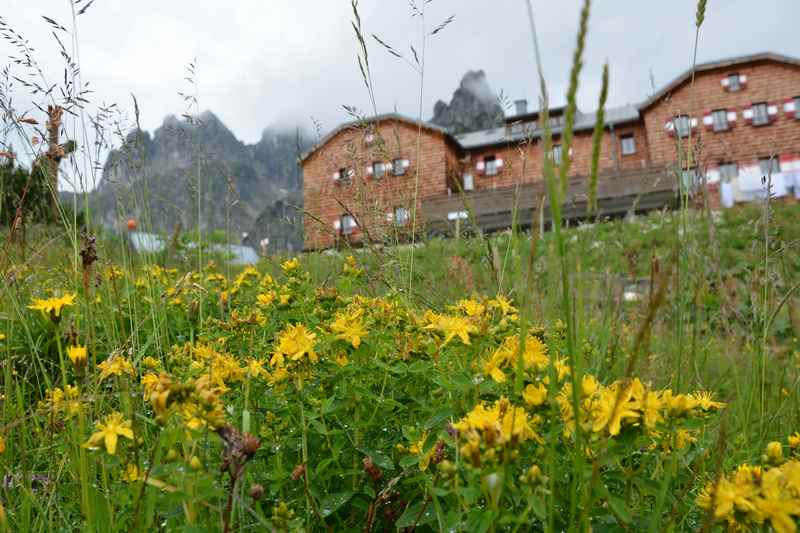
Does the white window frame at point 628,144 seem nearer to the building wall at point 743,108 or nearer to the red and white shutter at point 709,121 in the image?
the building wall at point 743,108

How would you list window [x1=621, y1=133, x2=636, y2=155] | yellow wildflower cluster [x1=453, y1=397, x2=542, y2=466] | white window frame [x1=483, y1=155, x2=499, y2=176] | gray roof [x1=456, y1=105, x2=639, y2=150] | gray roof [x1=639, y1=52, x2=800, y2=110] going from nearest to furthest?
yellow wildflower cluster [x1=453, y1=397, x2=542, y2=466] < gray roof [x1=639, y1=52, x2=800, y2=110] < gray roof [x1=456, y1=105, x2=639, y2=150] < window [x1=621, y1=133, x2=636, y2=155] < white window frame [x1=483, y1=155, x2=499, y2=176]

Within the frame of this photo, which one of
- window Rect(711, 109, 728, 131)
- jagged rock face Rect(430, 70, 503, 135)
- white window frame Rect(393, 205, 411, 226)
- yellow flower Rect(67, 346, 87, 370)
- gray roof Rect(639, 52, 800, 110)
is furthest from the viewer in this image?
jagged rock face Rect(430, 70, 503, 135)

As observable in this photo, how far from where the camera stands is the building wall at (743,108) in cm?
1856

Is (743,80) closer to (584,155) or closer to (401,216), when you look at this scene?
(584,155)

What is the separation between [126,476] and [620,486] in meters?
0.93

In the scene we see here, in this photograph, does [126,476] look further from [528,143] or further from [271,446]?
[528,143]

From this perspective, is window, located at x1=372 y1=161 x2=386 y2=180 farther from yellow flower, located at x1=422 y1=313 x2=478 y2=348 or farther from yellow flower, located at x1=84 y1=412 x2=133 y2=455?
yellow flower, located at x1=84 y1=412 x2=133 y2=455

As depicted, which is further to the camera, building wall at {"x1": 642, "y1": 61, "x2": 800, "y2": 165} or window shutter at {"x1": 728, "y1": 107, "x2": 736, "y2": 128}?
window shutter at {"x1": 728, "y1": 107, "x2": 736, "y2": 128}

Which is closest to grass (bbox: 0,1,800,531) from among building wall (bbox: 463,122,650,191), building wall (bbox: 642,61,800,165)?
building wall (bbox: 463,122,650,191)

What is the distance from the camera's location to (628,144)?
2120cm

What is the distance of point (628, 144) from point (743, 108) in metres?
3.80

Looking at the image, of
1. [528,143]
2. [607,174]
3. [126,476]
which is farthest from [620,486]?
[607,174]

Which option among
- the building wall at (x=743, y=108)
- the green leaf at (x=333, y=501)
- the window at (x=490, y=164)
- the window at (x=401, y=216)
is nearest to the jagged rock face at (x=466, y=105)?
the window at (x=490, y=164)

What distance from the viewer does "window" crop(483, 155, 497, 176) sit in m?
22.6
